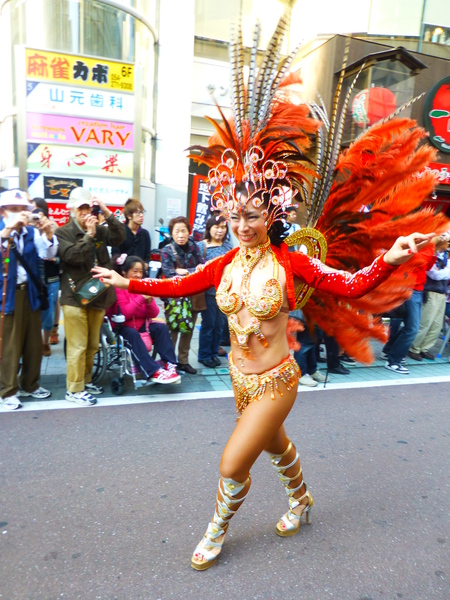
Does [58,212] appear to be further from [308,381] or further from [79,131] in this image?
[308,381]

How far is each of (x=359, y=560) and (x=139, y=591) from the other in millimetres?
1148

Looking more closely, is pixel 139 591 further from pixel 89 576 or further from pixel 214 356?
pixel 214 356

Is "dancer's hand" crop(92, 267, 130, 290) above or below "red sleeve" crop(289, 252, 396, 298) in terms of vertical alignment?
below

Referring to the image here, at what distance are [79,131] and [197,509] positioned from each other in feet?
21.8

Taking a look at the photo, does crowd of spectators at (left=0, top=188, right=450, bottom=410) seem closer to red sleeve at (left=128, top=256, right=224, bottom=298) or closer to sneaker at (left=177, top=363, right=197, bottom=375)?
sneaker at (left=177, top=363, right=197, bottom=375)

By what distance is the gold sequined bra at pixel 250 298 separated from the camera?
86.8 inches

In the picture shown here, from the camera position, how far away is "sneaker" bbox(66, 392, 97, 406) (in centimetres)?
416

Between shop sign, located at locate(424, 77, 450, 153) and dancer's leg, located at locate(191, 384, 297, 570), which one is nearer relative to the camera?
dancer's leg, located at locate(191, 384, 297, 570)

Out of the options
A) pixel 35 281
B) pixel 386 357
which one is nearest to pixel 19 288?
pixel 35 281

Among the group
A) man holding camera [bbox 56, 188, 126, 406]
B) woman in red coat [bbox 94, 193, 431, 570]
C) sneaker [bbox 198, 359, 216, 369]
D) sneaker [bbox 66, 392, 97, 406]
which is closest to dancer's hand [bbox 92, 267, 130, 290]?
woman in red coat [bbox 94, 193, 431, 570]

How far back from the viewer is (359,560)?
2.43m

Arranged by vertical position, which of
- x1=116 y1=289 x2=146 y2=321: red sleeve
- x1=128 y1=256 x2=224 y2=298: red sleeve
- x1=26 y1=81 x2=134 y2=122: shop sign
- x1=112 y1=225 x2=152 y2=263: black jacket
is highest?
x1=26 y1=81 x2=134 y2=122: shop sign

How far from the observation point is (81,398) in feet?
13.7

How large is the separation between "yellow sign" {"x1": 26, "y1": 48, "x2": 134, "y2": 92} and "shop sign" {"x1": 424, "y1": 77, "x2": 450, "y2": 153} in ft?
21.4
